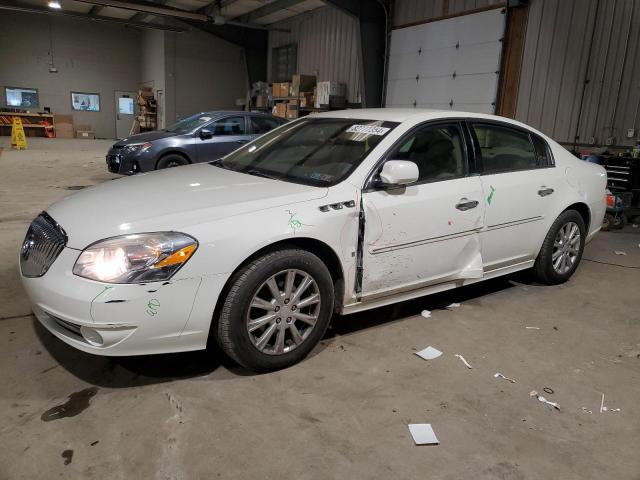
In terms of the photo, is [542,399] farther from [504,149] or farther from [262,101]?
[262,101]

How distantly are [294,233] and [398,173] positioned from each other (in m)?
0.69

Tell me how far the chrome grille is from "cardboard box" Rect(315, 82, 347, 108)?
1199 centimetres

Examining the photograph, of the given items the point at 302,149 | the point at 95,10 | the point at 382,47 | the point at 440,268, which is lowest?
the point at 440,268

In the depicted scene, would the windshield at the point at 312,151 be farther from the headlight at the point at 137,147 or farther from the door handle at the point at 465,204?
the headlight at the point at 137,147

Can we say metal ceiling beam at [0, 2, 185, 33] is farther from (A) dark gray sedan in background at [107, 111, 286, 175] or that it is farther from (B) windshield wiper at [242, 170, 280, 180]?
(B) windshield wiper at [242, 170, 280, 180]

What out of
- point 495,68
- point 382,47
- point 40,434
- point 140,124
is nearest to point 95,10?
point 140,124

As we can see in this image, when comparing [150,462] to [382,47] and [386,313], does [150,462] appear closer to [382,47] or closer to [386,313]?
[386,313]

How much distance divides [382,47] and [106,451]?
1232 cm

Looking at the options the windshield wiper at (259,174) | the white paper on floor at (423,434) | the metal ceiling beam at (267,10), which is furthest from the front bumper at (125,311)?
the metal ceiling beam at (267,10)

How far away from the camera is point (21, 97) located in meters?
22.2

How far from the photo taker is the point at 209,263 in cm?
225

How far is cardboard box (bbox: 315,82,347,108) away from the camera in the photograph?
45.7 ft

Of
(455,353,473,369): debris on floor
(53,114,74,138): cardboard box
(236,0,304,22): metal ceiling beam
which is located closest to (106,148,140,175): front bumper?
(455,353,473,369): debris on floor

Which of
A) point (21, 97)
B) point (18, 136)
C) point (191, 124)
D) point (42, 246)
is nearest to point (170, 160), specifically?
point (191, 124)
